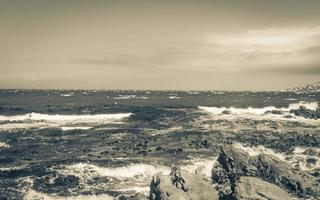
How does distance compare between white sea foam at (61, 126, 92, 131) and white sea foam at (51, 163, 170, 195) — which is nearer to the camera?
white sea foam at (51, 163, 170, 195)

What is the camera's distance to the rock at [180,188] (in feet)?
62.3

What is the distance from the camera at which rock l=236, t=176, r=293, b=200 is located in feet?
62.2

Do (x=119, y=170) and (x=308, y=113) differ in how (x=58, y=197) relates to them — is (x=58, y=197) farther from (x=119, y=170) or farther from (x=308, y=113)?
(x=308, y=113)

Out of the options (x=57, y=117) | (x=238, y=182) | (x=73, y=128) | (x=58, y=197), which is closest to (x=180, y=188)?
(x=238, y=182)

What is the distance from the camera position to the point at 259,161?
2672 centimetres

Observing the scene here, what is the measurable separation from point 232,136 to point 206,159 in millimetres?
15553

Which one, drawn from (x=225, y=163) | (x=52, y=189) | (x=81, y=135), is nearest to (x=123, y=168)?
(x=52, y=189)

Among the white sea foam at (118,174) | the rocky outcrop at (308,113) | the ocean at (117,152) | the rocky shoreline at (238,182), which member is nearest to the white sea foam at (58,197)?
the ocean at (117,152)

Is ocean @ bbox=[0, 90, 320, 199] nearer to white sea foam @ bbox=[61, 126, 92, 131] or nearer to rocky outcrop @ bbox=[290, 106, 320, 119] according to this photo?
white sea foam @ bbox=[61, 126, 92, 131]

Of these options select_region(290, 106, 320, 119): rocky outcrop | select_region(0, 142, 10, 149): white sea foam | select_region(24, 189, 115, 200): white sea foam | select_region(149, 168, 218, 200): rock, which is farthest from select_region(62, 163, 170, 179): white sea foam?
select_region(290, 106, 320, 119): rocky outcrop

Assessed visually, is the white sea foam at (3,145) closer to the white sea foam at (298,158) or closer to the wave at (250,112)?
the white sea foam at (298,158)

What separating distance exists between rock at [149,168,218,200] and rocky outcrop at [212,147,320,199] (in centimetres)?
178

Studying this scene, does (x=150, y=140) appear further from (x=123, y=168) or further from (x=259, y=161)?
(x=259, y=161)

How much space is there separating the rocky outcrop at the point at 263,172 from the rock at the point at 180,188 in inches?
70.0
